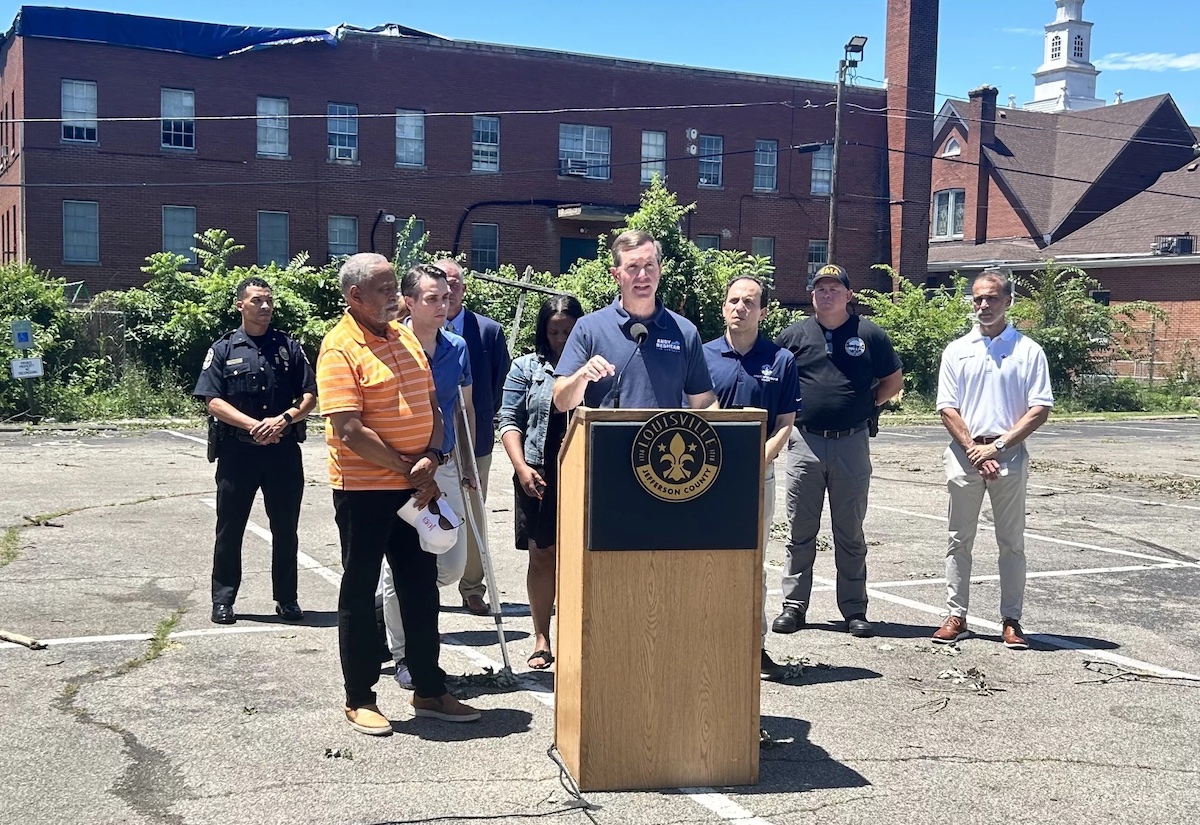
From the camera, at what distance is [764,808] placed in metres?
4.43

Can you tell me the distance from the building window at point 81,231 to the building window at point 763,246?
2200 centimetres

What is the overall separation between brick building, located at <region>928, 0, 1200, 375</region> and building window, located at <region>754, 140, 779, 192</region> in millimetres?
8051

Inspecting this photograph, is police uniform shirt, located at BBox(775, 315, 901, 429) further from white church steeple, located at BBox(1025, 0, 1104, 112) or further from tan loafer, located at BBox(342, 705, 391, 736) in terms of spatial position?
white church steeple, located at BBox(1025, 0, 1104, 112)

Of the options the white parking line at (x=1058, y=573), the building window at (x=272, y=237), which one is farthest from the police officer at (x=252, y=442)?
the building window at (x=272, y=237)

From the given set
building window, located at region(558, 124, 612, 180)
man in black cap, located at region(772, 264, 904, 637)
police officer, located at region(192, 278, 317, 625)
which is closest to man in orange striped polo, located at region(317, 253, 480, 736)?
police officer, located at region(192, 278, 317, 625)

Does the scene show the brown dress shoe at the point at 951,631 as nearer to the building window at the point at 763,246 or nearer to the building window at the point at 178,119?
the building window at the point at 178,119

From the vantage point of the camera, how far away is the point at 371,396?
5254mm

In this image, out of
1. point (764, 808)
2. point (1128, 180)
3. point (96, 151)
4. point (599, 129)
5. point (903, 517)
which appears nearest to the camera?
point (764, 808)

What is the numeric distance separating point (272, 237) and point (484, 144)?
754 centimetres

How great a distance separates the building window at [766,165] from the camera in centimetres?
4450

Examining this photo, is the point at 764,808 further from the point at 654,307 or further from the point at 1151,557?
the point at 1151,557

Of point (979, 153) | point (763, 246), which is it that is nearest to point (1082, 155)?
point (979, 153)

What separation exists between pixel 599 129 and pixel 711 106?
13.9ft

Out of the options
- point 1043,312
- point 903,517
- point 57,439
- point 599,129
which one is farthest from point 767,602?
point 599,129
